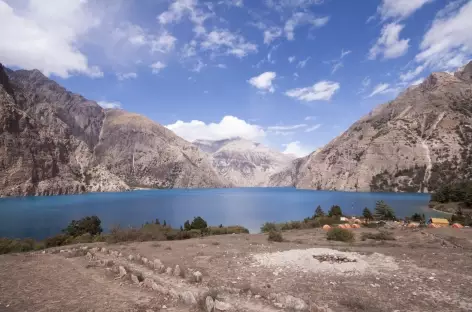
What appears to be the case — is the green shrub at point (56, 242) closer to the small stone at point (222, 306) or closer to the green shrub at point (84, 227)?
the green shrub at point (84, 227)

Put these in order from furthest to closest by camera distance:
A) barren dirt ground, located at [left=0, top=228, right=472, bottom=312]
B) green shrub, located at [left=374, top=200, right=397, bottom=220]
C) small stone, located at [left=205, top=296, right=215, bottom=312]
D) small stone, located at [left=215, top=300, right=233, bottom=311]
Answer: green shrub, located at [left=374, top=200, right=397, bottom=220], barren dirt ground, located at [left=0, top=228, right=472, bottom=312], small stone, located at [left=215, top=300, right=233, bottom=311], small stone, located at [left=205, top=296, right=215, bottom=312]

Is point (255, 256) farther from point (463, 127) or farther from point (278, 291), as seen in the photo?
point (463, 127)

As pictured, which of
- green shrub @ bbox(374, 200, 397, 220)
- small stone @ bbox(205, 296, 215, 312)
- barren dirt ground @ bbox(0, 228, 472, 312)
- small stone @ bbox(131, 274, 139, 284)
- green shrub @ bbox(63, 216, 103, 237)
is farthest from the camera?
green shrub @ bbox(374, 200, 397, 220)

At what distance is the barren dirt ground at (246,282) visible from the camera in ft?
37.4

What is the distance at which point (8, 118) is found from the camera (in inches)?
7574

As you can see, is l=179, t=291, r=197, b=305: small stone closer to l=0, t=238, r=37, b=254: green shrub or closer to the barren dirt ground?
the barren dirt ground

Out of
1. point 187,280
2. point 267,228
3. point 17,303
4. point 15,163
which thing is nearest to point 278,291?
point 187,280

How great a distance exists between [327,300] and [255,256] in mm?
9770

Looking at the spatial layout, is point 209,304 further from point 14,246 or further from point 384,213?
point 384,213

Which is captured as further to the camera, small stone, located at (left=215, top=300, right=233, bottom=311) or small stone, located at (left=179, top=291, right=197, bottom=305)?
small stone, located at (left=179, top=291, right=197, bottom=305)

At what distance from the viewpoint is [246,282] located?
574 inches

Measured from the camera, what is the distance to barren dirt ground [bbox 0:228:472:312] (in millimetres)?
11406

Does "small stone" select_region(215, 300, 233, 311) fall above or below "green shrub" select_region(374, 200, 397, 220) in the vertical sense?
above

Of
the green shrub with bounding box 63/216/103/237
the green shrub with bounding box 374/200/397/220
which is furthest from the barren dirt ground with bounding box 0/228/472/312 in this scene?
the green shrub with bounding box 374/200/397/220
